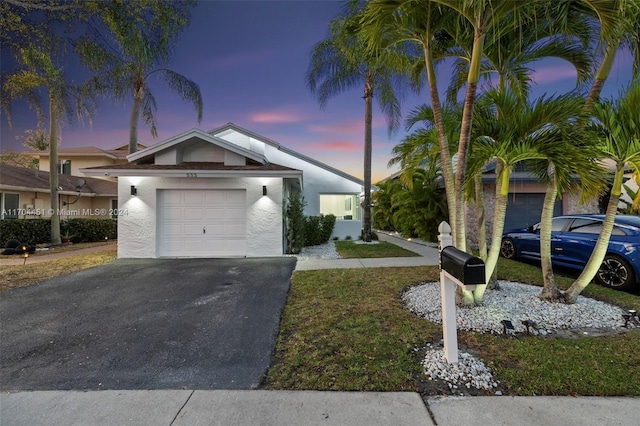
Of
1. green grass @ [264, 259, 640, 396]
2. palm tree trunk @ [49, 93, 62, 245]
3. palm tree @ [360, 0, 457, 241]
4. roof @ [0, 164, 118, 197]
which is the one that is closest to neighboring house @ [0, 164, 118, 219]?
roof @ [0, 164, 118, 197]

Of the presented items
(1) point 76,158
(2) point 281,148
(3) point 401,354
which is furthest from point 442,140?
(1) point 76,158

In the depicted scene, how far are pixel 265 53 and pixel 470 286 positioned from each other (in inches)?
516

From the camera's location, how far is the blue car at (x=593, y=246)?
6.05 meters

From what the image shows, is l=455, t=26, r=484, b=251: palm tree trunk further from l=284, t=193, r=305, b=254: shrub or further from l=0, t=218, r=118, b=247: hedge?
l=0, t=218, r=118, b=247: hedge

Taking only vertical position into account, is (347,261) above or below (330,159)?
below

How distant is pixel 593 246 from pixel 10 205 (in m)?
22.7

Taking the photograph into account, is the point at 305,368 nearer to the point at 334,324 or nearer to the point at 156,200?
the point at 334,324

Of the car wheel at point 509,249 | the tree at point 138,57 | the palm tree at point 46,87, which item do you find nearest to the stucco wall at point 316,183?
the tree at point 138,57

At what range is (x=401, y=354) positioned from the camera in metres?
3.36

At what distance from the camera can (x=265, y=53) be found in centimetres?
1270

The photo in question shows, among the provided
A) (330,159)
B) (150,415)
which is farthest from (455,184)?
(330,159)

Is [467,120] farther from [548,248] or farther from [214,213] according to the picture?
[214,213]

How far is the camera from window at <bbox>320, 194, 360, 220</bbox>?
16.2 m

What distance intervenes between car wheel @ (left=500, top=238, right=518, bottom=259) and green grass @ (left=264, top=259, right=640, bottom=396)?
407cm
